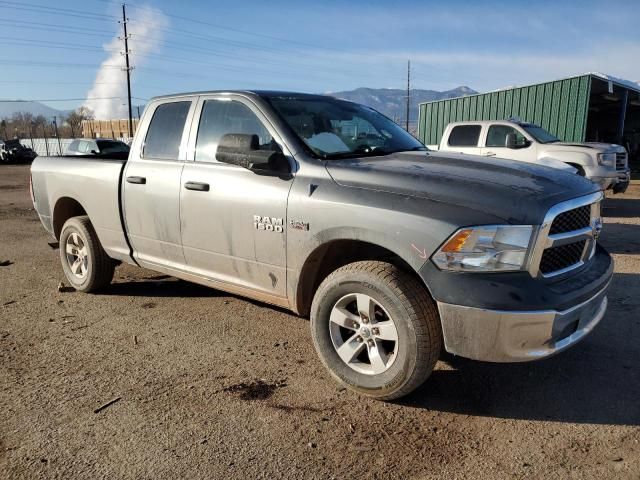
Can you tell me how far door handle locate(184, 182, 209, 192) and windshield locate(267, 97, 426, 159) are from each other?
80cm

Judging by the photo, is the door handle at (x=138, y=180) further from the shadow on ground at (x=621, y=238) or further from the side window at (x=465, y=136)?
the side window at (x=465, y=136)

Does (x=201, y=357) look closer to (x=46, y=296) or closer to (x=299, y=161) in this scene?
(x=299, y=161)

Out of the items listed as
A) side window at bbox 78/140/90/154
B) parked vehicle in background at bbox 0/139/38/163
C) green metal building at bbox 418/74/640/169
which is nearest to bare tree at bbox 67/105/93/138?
parked vehicle in background at bbox 0/139/38/163

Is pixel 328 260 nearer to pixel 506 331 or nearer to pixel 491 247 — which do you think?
pixel 491 247

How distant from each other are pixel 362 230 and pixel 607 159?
10416 mm

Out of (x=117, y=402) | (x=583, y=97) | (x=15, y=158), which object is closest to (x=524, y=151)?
(x=583, y=97)

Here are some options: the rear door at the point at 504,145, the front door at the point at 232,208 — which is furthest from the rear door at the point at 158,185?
the rear door at the point at 504,145

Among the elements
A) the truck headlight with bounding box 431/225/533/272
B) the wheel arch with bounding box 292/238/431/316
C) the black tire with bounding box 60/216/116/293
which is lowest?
the black tire with bounding box 60/216/116/293

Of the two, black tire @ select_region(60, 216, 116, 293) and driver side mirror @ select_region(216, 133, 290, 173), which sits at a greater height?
driver side mirror @ select_region(216, 133, 290, 173)

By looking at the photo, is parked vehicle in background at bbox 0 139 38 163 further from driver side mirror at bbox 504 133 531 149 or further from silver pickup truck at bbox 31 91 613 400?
silver pickup truck at bbox 31 91 613 400

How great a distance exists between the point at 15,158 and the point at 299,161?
37.8m

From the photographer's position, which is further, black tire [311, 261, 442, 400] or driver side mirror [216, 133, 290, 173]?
driver side mirror [216, 133, 290, 173]

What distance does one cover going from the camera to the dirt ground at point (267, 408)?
260 centimetres

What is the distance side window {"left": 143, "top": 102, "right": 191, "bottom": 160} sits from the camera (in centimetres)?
439
